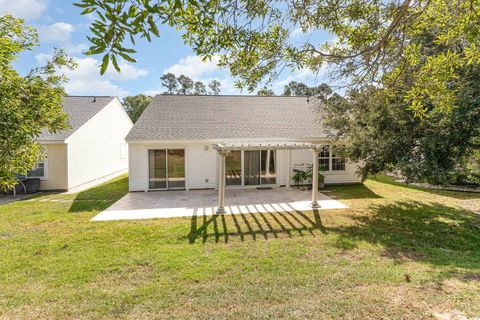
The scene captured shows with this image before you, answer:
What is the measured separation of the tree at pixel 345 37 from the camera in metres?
3.71

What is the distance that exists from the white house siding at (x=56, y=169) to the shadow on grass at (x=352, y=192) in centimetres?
1299

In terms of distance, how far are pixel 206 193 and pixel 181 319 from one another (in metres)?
9.06

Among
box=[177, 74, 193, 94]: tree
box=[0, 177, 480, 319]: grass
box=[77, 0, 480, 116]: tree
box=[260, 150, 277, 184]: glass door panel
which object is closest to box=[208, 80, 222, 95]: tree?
box=[177, 74, 193, 94]: tree

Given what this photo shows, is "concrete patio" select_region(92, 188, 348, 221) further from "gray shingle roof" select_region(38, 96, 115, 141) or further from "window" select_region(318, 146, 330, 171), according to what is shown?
"gray shingle roof" select_region(38, 96, 115, 141)

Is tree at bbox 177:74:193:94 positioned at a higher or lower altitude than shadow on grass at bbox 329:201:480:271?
higher

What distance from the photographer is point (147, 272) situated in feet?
16.4

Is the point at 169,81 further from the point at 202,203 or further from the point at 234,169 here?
the point at 202,203

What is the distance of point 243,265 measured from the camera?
527 cm

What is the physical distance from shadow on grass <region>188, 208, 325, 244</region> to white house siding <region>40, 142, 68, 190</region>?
28.2ft

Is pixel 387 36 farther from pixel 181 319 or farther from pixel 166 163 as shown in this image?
pixel 166 163

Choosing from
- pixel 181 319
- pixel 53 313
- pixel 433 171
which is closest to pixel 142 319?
pixel 181 319

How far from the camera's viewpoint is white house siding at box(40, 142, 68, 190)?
13.2 m

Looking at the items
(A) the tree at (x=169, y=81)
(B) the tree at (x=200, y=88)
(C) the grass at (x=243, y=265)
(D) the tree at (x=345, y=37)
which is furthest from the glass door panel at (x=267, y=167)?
(A) the tree at (x=169, y=81)

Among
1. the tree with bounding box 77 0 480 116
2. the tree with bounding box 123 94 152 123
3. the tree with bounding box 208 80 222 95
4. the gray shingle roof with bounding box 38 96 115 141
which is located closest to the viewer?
the tree with bounding box 77 0 480 116
